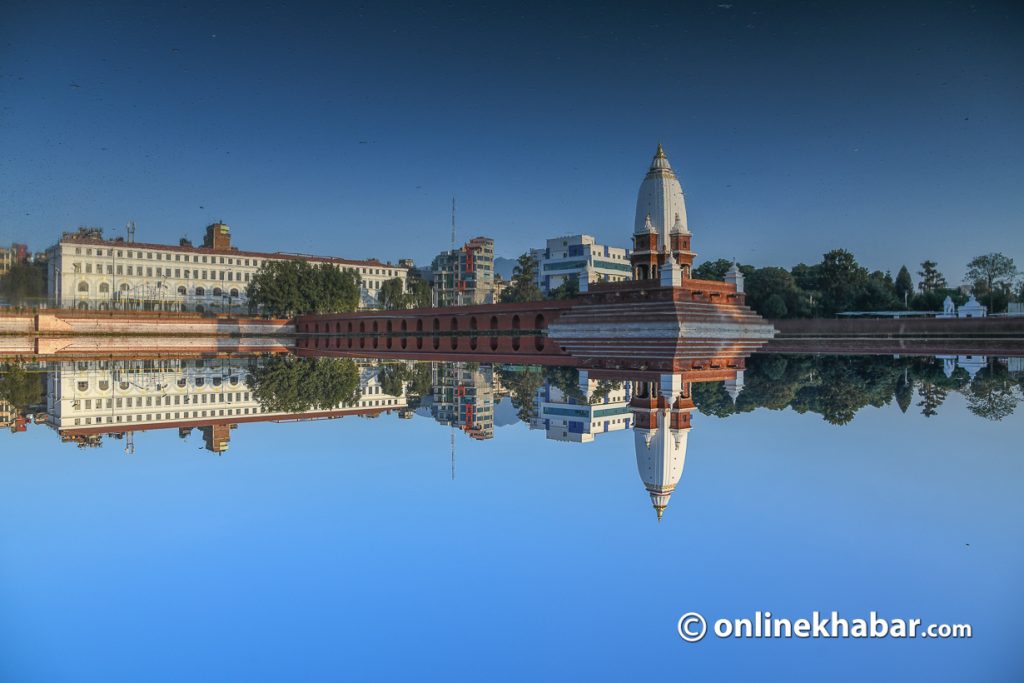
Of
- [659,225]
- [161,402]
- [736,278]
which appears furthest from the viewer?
[659,225]

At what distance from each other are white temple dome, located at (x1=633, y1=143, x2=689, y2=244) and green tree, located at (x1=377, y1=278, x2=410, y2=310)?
45.9 metres

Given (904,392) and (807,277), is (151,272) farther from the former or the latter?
(904,392)

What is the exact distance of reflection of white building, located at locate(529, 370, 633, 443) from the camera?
34.8 ft

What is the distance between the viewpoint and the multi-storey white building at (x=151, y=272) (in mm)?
62531

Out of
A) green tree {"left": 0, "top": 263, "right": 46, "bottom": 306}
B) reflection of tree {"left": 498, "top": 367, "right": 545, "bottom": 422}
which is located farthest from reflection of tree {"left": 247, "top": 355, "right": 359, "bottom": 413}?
green tree {"left": 0, "top": 263, "right": 46, "bottom": 306}

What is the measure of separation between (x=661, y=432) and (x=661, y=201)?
93.9ft

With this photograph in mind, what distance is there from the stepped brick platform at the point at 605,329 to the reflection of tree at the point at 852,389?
2638 mm

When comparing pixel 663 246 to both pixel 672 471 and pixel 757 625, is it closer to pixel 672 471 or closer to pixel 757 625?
pixel 672 471

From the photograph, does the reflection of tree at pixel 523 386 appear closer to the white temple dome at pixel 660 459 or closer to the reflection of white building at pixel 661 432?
A: the reflection of white building at pixel 661 432

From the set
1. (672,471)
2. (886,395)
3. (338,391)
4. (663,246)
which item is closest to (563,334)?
(663,246)

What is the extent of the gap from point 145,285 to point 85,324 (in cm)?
2537

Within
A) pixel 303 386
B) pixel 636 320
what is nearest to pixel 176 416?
pixel 303 386

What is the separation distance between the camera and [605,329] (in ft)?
102

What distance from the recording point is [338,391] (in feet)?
60.4
